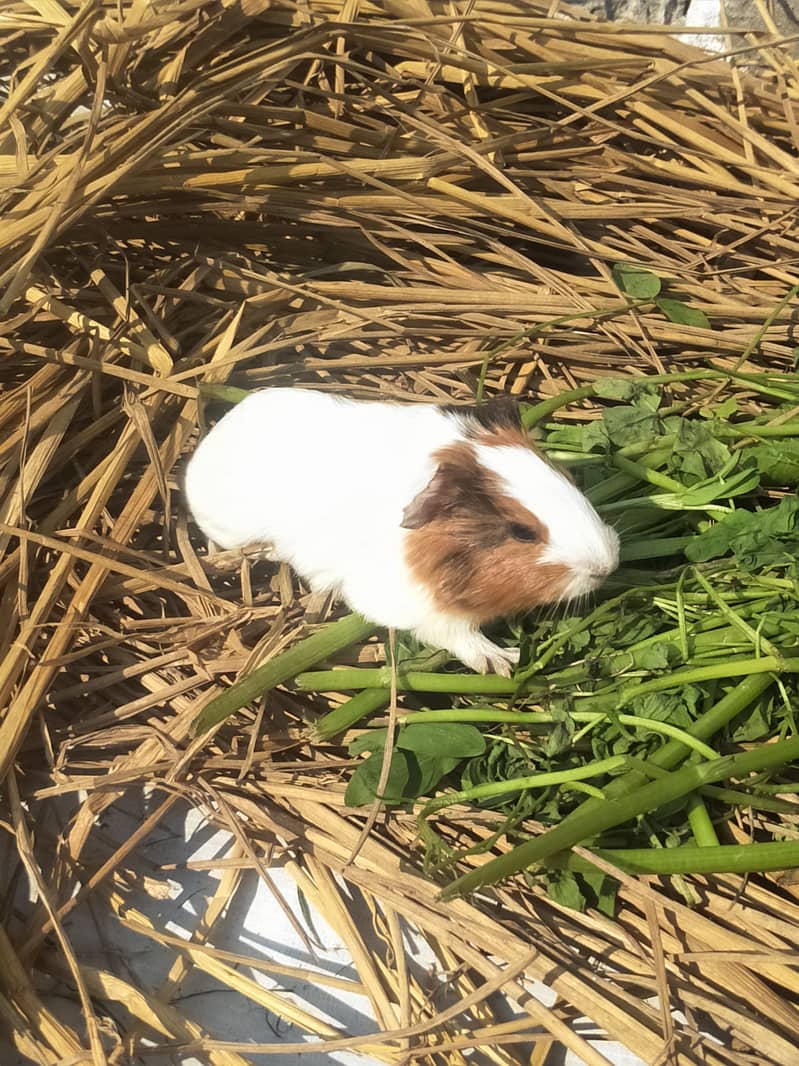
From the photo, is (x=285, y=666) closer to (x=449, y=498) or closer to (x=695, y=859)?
(x=449, y=498)

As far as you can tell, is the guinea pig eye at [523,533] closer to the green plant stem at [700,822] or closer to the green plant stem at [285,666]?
the green plant stem at [285,666]

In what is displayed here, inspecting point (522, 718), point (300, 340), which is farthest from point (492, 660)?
point (300, 340)

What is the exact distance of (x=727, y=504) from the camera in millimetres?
2482

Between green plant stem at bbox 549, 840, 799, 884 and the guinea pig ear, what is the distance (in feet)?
3.16

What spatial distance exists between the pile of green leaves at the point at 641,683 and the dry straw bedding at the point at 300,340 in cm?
17

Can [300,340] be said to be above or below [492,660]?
above

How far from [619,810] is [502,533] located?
762mm

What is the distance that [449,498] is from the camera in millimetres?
2057

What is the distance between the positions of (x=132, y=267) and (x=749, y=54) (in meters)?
2.39

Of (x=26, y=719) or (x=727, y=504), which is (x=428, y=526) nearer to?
(x=727, y=504)

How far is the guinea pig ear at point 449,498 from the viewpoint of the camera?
2.04 meters

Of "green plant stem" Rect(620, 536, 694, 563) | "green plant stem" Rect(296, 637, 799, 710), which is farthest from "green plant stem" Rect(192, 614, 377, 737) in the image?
"green plant stem" Rect(620, 536, 694, 563)

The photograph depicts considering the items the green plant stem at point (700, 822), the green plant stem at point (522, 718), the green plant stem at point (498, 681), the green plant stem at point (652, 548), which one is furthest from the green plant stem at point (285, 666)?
the green plant stem at point (700, 822)

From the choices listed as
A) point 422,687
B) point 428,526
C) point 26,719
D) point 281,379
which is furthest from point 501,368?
point 26,719
